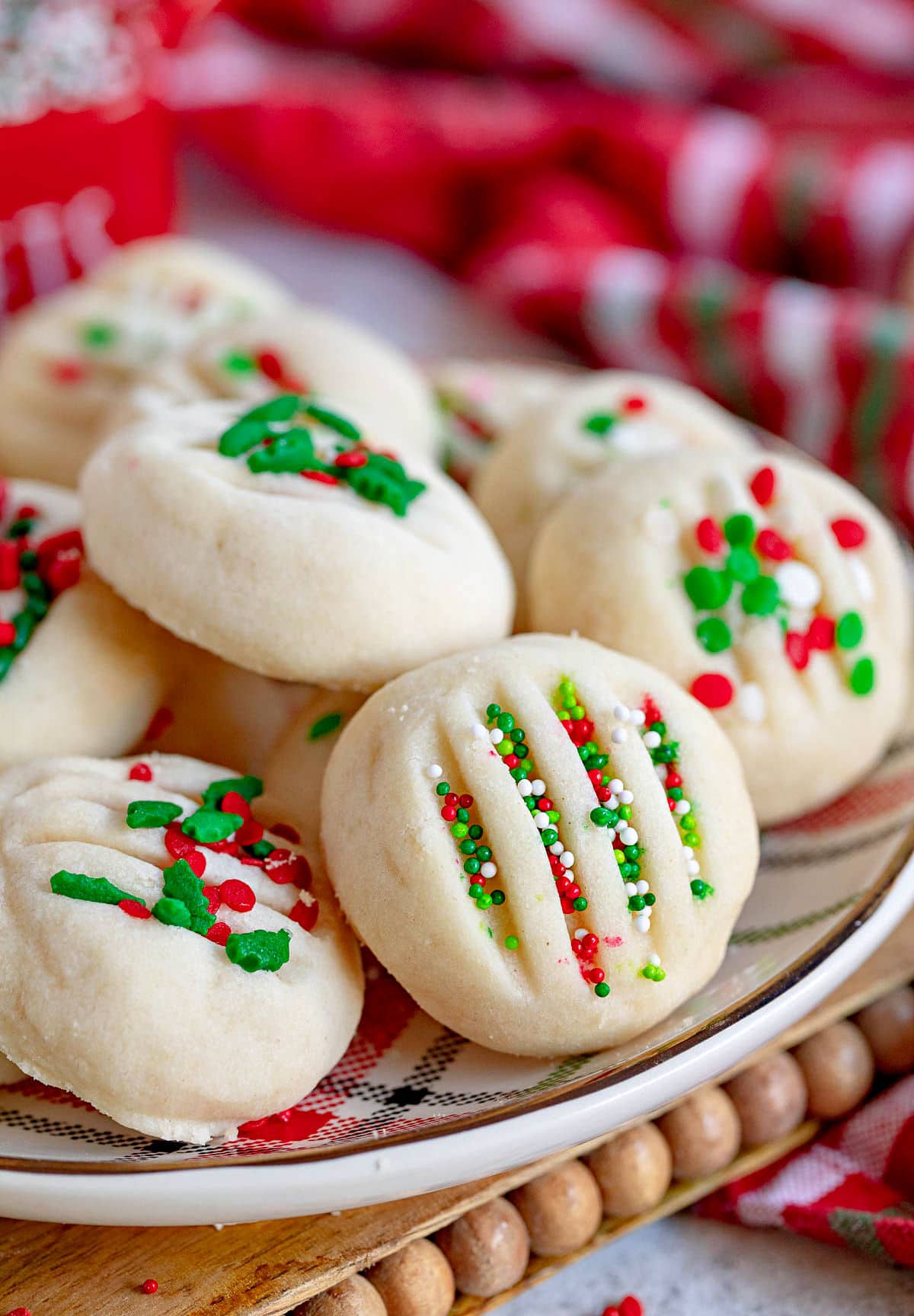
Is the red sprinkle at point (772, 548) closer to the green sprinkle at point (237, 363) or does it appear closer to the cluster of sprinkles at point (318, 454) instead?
the cluster of sprinkles at point (318, 454)

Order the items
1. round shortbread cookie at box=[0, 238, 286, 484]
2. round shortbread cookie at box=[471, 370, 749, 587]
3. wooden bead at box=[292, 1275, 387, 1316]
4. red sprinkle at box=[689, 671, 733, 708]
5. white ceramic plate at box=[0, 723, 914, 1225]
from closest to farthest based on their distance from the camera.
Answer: white ceramic plate at box=[0, 723, 914, 1225]
wooden bead at box=[292, 1275, 387, 1316]
red sprinkle at box=[689, 671, 733, 708]
round shortbread cookie at box=[471, 370, 749, 587]
round shortbread cookie at box=[0, 238, 286, 484]

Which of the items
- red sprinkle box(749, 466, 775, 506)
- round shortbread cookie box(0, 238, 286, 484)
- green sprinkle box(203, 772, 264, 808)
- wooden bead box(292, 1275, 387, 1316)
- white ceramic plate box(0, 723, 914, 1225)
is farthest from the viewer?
round shortbread cookie box(0, 238, 286, 484)

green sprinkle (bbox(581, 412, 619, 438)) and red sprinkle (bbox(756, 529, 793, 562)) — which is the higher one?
green sprinkle (bbox(581, 412, 619, 438))

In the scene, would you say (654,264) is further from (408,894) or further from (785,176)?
(408,894)

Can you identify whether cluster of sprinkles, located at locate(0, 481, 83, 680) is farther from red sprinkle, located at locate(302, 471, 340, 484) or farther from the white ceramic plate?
the white ceramic plate

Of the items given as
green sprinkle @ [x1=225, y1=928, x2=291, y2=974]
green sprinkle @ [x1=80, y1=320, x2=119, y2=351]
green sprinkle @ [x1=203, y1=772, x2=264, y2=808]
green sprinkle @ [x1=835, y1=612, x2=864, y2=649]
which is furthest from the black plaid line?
green sprinkle @ [x1=80, y1=320, x2=119, y2=351]

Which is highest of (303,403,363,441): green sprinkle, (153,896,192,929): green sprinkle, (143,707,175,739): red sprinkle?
(303,403,363,441): green sprinkle

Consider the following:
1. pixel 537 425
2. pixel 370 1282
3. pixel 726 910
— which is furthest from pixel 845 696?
pixel 370 1282

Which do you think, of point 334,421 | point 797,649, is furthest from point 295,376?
point 797,649
